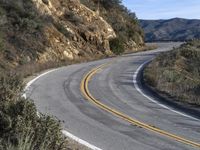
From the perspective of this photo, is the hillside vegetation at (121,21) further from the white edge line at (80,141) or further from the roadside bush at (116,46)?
the white edge line at (80,141)

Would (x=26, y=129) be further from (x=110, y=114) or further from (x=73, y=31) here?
(x=73, y=31)

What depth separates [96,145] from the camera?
37.7 ft

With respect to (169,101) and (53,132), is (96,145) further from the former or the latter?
(169,101)

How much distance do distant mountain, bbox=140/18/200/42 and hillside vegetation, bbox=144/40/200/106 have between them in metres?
117

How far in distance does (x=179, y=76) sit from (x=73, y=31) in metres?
16.5

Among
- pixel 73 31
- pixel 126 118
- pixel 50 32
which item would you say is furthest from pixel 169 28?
pixel 126 118

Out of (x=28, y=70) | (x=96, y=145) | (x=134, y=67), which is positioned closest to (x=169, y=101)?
(x=96, y=145)

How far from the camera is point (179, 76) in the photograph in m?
26.9

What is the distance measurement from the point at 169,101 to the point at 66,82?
624 centimetres

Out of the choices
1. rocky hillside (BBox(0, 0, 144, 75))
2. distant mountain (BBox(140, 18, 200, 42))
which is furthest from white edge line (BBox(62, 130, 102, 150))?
distant mountain (BBox(140, 18, 200, 42))

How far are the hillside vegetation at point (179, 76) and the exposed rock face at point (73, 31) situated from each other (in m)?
6.75

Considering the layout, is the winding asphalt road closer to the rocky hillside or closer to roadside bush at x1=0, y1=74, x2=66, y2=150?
roadside bush at x1=0, y1=74, x2=66, y2=150

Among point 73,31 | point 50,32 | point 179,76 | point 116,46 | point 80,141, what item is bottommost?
point 179,76

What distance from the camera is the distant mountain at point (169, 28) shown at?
16250 cm
